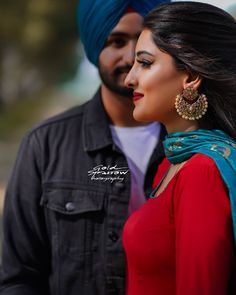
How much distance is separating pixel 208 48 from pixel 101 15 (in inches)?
24.8

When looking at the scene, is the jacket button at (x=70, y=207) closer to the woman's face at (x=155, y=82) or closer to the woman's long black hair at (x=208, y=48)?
the woman's face at (x=155, y=82)

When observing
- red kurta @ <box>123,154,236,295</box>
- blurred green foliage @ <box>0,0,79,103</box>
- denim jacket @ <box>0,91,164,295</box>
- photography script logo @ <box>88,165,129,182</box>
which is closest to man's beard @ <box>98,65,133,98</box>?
denim jacket @ <box>0,91,164,295</box>

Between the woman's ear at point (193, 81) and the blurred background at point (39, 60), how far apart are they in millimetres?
1999

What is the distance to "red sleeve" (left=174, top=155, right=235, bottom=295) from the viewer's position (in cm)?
→ 155

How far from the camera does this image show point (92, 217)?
7.16ft

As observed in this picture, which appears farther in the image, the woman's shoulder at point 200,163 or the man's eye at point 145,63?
the man's eye at point 145,63

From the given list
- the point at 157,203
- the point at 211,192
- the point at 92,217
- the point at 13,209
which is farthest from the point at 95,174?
the point at 211,192

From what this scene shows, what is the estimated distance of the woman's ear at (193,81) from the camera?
1733mm

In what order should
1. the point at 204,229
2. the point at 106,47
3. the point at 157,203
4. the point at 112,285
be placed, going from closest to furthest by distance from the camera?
1. the point at 204,229
2. the point at 157,203
3. the point at 112,285
4. the point at 106,47

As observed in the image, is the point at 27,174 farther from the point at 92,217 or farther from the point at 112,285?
the point at 112,285

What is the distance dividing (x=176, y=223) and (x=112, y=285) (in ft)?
1.98

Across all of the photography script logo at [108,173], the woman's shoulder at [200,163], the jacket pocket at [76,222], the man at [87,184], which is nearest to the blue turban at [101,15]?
the man at [87,184]

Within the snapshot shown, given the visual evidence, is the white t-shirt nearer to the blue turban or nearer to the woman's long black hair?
the blue turban

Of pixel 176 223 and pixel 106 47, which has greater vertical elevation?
pixel 106 47
